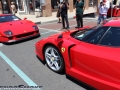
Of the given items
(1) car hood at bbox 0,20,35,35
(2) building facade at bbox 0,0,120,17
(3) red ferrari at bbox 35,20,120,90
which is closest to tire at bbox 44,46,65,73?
(3) red ferrari at bbox 35,20,120,90

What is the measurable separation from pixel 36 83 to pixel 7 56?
2.05m

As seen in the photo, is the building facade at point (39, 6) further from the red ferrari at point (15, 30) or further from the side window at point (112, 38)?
the side window at point (112, 38)

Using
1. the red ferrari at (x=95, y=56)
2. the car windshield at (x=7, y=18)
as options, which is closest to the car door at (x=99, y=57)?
the red ferrari at (x=95, y=56)

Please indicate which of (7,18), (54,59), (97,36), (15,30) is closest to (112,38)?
(97,36)

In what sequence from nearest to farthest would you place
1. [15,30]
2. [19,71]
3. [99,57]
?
[99,57] < [19,71] < [15,30]

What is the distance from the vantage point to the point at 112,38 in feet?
7.77

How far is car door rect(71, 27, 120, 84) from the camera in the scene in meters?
2.15

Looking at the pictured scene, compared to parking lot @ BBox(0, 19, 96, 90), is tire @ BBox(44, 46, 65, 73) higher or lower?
higher

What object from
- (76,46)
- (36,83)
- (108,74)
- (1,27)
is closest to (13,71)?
(36,83)

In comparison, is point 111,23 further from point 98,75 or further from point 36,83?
point 36,83

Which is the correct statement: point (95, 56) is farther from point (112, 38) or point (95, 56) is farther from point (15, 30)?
point (15, 30)

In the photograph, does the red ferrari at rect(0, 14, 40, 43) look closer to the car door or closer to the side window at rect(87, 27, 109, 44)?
the car door

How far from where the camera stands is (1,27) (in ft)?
19.7

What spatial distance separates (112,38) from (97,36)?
0.27 metres
